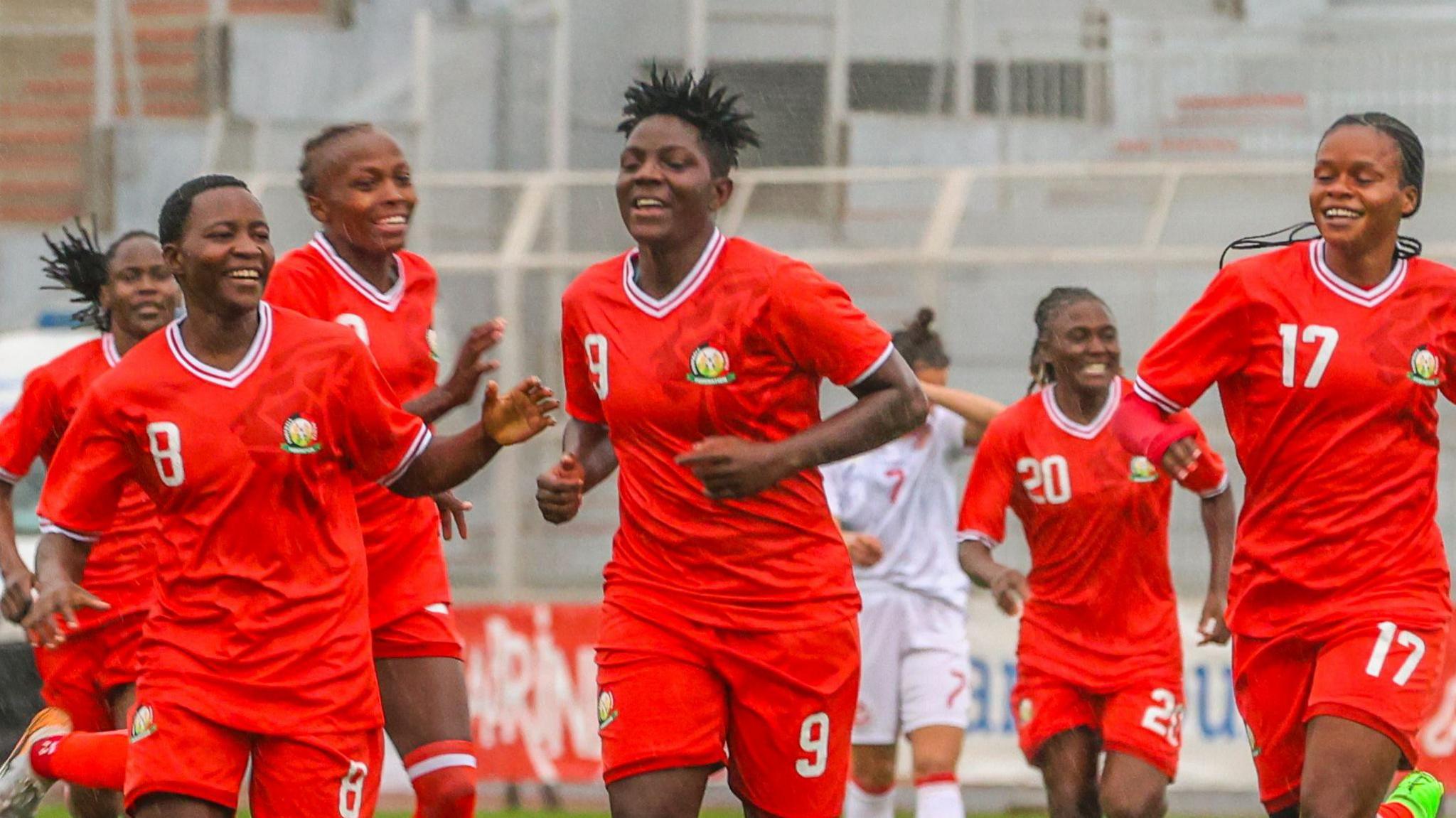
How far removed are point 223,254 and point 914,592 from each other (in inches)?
211

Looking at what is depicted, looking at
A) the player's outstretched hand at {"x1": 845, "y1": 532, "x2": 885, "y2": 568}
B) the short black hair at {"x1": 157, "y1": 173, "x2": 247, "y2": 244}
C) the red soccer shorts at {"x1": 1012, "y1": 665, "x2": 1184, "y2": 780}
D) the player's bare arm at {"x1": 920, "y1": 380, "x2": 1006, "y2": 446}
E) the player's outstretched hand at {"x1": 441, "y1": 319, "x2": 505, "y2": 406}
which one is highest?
the short black hair at {"x1": 157, "y1": 173, "x2": 247, "y2": 244}

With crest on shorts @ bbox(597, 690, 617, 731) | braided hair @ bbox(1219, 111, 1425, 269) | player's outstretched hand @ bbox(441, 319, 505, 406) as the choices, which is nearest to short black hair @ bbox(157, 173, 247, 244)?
player's outstretched hand @ bbox(441, 319, 505, 406)

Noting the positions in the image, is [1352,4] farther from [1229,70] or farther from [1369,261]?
[1369,261]

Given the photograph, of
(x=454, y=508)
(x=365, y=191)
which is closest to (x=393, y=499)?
(x=454, y=508)

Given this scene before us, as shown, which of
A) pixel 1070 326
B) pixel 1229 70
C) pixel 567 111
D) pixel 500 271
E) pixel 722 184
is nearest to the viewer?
pixel 722 184

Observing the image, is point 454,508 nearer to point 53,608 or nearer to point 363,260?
point 363,260

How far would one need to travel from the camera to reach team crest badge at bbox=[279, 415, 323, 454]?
6.35m

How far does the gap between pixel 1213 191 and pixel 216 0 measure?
903 centimetres

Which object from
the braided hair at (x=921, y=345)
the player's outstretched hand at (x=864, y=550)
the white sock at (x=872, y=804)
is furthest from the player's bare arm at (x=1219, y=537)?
the white sock at (x=872, y=804)

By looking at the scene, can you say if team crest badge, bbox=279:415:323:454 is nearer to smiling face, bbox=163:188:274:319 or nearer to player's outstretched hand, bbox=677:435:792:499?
smiling face, bbox=163:188:274:319

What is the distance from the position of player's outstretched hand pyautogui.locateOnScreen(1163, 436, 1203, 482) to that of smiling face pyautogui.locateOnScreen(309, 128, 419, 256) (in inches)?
99.1

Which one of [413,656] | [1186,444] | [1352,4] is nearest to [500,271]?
[413,656]

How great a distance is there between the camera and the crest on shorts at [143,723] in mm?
6305

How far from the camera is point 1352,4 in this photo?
22062mm
